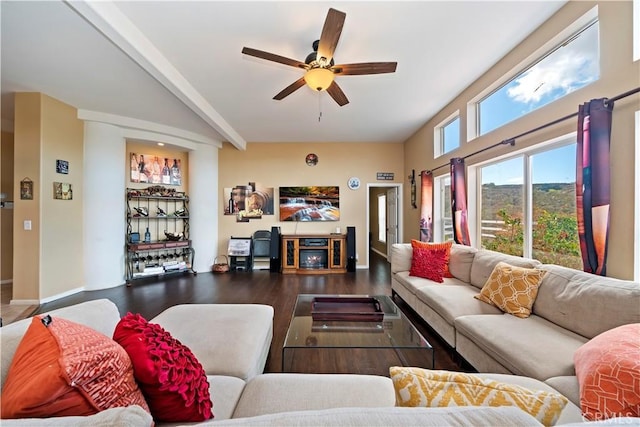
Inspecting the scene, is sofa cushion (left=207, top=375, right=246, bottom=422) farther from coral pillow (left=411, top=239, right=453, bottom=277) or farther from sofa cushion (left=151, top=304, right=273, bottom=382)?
coral pillow (left=411, top=239, right=453, bottom=277)

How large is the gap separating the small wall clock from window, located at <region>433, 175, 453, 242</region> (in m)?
1.77

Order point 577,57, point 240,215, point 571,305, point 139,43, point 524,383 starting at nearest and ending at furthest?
point 524,383 < point 571,305 < point 577,57 < point 139,43 < point 240,215

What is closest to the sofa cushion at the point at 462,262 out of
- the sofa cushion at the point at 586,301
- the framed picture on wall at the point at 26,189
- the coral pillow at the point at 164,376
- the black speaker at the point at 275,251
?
the sofa cushion at the point at 586,301

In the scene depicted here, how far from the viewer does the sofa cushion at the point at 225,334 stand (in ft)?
4.35

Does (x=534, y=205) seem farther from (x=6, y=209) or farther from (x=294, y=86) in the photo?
(x=6, y=209)

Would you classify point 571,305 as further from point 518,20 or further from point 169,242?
point 169,242

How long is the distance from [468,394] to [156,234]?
5.79 metres

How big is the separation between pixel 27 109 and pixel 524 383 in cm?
571

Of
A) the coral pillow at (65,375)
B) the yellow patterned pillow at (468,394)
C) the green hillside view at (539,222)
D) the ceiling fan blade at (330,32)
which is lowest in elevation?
the yellow patterned pillow at (468,394)

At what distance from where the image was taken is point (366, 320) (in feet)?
7.09

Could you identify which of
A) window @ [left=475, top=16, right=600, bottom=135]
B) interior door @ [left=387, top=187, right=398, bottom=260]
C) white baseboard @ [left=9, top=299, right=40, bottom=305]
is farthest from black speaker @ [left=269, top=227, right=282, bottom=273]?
window @ [left=475, top=16, right=600, bottom=135]

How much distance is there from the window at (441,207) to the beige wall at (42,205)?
5915 millimetres

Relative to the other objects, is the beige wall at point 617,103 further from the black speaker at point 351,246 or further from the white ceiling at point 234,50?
the black speaker at point 351,246

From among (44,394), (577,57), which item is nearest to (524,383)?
(44,394)
